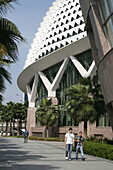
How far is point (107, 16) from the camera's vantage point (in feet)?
43.3

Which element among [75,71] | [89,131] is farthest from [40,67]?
[89,131]

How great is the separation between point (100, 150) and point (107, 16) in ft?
24.7

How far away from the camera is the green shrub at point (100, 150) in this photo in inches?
564

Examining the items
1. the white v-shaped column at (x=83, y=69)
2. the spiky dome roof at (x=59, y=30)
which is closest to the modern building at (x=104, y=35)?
the white v-shaped column at (x=83, y=69)

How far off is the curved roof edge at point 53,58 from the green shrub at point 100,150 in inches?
950

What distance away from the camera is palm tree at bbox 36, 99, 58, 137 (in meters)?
41.7

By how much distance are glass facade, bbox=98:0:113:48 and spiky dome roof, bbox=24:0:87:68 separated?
27.0 meters

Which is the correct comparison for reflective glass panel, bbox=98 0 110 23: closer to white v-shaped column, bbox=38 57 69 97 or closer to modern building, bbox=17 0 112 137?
modern building, bbox=17 0 112 137

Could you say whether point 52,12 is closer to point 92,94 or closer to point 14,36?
point 92,94

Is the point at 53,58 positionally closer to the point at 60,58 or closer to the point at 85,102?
the point at 60,58

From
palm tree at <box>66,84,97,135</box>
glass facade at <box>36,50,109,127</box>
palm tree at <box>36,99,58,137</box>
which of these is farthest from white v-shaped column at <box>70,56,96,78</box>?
palm tree at <box>66,84,97,135</box>

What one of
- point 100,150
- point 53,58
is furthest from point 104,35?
point 53,58

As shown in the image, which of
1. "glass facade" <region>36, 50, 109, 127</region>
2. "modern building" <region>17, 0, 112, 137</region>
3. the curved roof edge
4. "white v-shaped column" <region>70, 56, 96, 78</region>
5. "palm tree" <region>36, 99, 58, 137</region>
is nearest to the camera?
"white v-shaped column" <region>70, 56, 96, 78</region>

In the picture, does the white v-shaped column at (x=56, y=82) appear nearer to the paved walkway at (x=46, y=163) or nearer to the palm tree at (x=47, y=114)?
the palm tree at (x=47, y=114)
